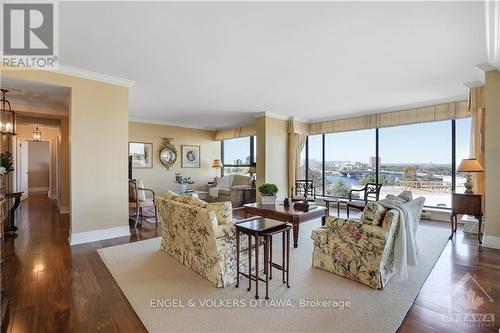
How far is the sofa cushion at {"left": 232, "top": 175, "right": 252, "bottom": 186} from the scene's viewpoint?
784cm

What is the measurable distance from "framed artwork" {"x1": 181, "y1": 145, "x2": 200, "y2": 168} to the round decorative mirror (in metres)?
0.36

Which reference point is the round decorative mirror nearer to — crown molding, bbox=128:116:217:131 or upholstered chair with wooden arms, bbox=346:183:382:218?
crown molding, bbox=128:116:217:131

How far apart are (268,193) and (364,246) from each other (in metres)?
2.13

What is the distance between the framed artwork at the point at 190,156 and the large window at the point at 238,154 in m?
1.10

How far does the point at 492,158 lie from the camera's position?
365cm

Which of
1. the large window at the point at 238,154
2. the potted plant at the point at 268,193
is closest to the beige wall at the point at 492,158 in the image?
the potted plant at the point at 268,193

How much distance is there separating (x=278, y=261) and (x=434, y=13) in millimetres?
3143

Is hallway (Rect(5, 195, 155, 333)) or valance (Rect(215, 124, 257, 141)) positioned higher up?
valance (Rect(215, 124, 257, 141))

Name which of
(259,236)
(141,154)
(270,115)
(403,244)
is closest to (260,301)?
(259,236)

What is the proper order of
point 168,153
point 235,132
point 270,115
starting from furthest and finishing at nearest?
1. point 235,132
2. point 168,153
3. point 270,115

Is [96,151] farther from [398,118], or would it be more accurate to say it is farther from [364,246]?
[398,118]

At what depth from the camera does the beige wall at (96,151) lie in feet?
12.2

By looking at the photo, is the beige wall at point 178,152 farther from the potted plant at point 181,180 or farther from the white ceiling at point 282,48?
the white ceiling at point 282,48

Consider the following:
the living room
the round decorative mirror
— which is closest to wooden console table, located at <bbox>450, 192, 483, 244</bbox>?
the living room
